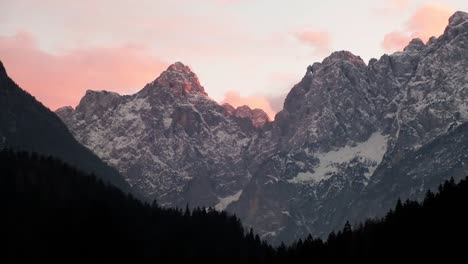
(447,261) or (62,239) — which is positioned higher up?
(62,239)

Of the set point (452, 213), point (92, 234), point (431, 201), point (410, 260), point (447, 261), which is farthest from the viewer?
point (92, 234)

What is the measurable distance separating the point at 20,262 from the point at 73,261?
648 inches

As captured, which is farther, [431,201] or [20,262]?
[20,262]

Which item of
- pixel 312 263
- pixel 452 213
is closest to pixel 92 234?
pixel 312 263

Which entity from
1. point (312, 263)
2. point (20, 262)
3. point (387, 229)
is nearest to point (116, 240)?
point (20, 262)

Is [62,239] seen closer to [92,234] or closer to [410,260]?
[92,234]

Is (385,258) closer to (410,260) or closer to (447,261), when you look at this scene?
(410,260)

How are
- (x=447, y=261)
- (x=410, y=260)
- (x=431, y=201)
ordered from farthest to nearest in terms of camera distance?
(x=431, y=201)
(x=410, y=260)
(x=447, y=261)

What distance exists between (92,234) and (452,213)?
62.1 meters

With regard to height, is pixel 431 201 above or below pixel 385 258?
above

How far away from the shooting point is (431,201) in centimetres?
17700

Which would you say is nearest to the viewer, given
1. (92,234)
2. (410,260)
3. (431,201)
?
(410,260)

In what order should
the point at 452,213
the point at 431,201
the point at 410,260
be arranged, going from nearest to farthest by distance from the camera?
1. the point at 410,260
2. the point at 452,213
3. the point at 431,201

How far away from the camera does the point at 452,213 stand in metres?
164
